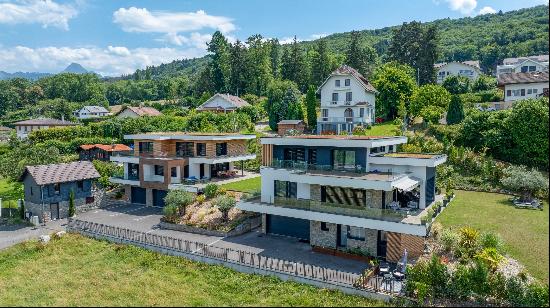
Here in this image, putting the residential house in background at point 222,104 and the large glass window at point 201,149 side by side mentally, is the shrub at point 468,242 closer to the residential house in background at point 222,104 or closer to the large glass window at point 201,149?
the large glass window at point 201,149

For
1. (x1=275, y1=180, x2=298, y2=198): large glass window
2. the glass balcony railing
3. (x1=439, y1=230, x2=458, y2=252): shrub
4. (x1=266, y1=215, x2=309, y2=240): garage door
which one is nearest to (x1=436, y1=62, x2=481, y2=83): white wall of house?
(x1=275, y1=180, x2=298, y2=198): large glass window

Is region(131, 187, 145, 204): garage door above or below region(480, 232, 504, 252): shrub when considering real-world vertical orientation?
below

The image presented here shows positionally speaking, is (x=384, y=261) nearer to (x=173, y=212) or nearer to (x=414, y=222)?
(x=414, y=222)

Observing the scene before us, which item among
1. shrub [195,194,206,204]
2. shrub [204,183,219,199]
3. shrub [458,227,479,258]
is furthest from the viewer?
shrub [204,183,219,199]

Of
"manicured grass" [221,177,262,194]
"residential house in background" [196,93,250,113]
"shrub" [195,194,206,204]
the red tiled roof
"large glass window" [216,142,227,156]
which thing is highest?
"residential house in background" [196,93,250,113]

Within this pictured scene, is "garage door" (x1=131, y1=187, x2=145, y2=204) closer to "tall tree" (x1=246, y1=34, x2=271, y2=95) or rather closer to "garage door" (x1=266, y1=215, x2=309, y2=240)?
"garage door" (x1=266, y1=215, x2=309, y2=240)

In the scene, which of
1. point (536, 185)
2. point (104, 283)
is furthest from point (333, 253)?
point (536, 185)

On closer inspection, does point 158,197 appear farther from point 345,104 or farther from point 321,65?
point 321,65
